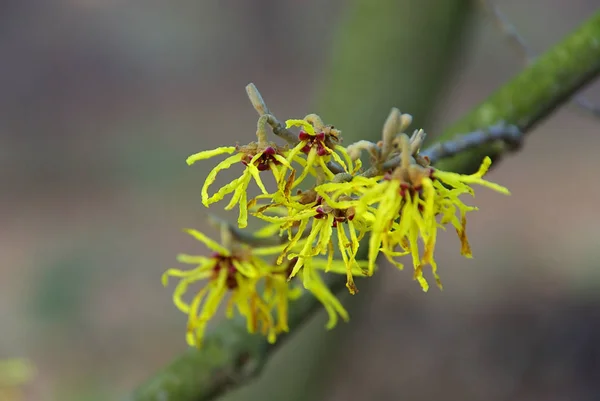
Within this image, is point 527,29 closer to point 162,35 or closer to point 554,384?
point 162,35

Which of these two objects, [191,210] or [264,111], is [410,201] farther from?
[191,210]

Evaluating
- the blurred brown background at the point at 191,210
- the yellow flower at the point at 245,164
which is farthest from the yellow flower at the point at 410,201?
the blurred brown background at the point at 191,210

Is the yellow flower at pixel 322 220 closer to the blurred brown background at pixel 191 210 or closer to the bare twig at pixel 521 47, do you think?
the bare twig at pixel 521 47

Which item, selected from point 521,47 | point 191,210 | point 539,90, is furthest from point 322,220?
point 191,210

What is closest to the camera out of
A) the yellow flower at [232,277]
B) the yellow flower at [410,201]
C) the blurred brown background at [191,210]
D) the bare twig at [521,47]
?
the yellow flower at [410,201]

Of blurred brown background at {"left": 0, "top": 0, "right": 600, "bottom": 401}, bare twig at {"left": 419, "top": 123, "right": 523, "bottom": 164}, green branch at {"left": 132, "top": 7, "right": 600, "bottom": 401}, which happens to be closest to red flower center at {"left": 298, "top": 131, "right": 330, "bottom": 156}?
bare twig at {"left": 419, "top": 123, "right": 523, "bottom": 164}
